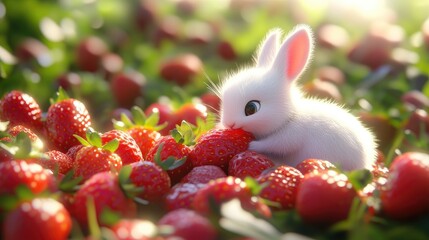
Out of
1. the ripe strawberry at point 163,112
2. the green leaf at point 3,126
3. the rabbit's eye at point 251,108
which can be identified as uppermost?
the ripe strawberry at point 163,112

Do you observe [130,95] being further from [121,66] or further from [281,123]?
[281,123]

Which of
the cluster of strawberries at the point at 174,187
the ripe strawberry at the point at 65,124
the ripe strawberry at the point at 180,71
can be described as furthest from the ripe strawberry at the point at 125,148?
the ripe strawberry at the point at 180,71

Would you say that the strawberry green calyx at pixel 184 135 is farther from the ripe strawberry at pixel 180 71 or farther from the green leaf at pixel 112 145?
the ripe strawberry at pixel 180 71

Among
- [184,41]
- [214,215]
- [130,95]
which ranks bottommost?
[214,215]

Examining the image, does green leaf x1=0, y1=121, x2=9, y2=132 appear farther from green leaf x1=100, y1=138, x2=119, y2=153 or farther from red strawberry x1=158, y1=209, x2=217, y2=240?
red strawberry x1=158, y1=209, x2=217, y2=240

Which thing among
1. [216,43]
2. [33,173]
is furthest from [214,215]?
[216,43]

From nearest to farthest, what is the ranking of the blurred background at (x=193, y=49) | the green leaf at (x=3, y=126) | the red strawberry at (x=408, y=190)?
the red strawberry at (x=408, y=190) → the green leaf at (x=3, y=126) → the blurred background at (x=193, y=49)

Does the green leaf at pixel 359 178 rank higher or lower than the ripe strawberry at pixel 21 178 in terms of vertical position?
higher
